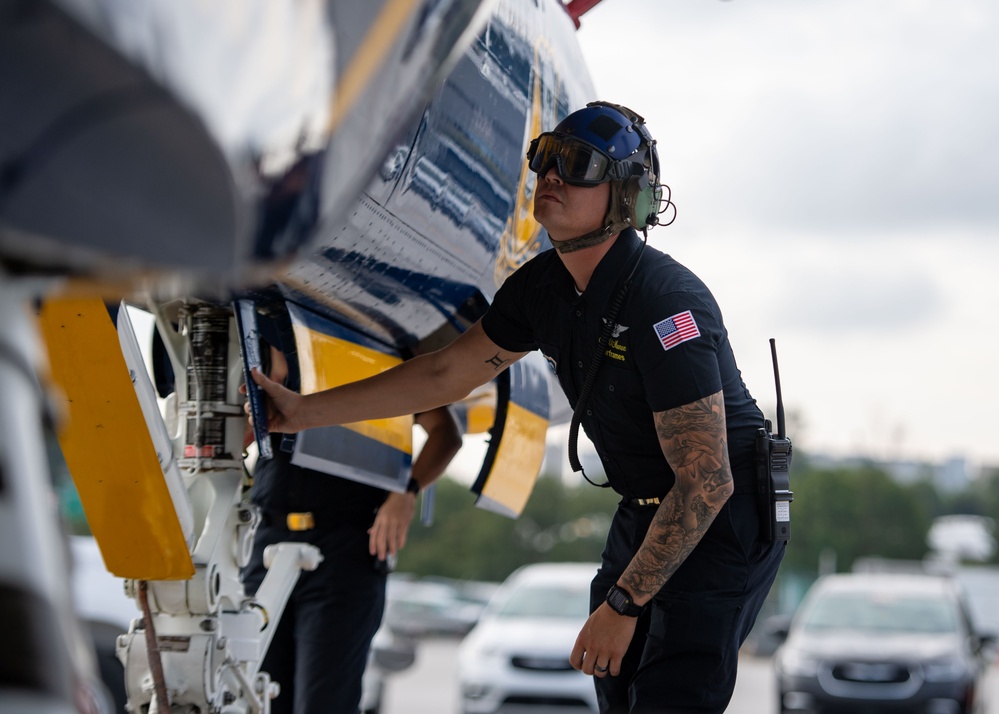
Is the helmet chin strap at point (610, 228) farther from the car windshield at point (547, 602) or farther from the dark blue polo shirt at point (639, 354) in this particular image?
the car windshield at point (547, 602)

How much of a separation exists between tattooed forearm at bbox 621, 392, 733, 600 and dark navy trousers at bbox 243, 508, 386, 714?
4.80ft

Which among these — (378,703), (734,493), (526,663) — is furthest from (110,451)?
(526,663)

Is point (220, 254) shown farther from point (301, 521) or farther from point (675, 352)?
point (301, 521)

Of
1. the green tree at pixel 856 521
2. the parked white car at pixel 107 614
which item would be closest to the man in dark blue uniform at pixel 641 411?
the parked white car at pixel 107 614

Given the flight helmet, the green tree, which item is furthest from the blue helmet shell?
the green tree

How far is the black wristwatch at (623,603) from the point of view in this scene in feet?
8.79

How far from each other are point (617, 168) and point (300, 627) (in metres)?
1.89

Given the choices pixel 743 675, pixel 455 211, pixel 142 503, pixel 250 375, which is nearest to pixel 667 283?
pixel 455 211

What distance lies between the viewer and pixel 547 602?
1181 cm

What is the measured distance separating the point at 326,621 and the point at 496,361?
1.17 m

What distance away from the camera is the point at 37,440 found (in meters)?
0.98

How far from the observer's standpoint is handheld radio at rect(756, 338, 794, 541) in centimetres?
279

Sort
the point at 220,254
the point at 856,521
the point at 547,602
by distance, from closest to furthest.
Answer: the point at 220,254
the point at 547,602
the point at 856,521

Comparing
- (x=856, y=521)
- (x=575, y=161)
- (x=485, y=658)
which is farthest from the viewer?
(x=856, y=521)
